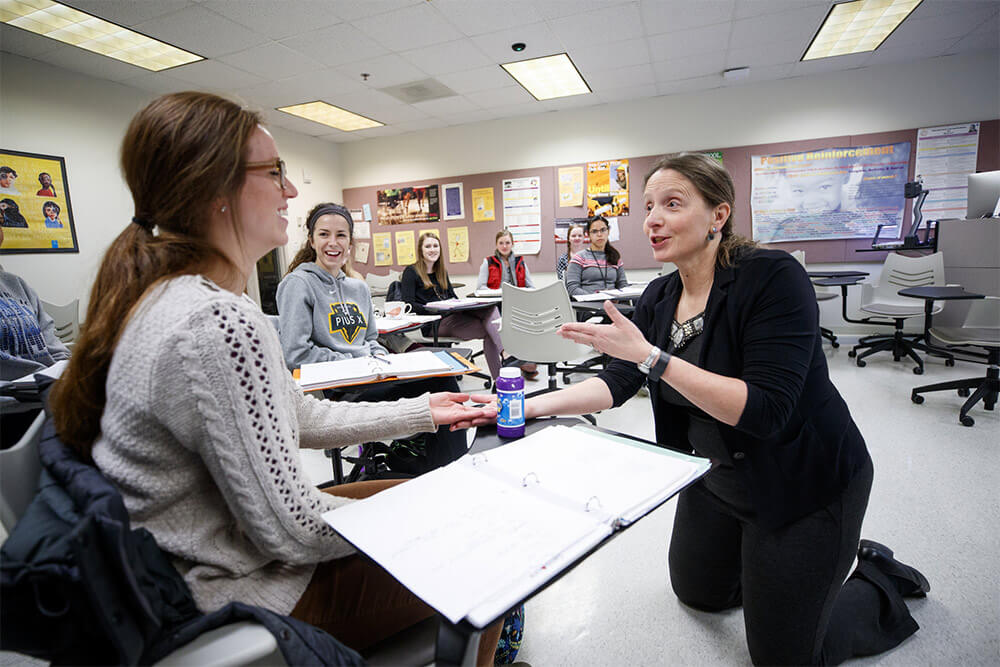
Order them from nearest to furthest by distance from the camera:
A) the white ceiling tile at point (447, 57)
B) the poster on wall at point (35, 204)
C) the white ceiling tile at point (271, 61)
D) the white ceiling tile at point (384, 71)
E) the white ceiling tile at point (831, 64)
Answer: the poster on wall at point (35, 204), the white ceiling tile at point (271, 61), the white ceiling tile at point (447, 57), the white ceiling tile at point (384, 71), the white ceiling tile at point (831, 64)

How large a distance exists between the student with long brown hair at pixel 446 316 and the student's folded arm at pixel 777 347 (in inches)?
125

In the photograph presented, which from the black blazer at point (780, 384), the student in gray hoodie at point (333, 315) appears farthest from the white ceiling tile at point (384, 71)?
the black blazer at point (780, 384)

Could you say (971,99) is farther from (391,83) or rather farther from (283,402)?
(283,402)

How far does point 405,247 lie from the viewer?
22.4 ft

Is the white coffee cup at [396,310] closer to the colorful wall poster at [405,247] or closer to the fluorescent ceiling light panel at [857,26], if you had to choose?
the colorful wall poster at [405,247]

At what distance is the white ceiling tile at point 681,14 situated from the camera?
344cm

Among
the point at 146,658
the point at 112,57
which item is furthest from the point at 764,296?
the point at 112,57

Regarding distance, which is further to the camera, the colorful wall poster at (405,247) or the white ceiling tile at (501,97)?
the colorful wall poster at (405,247)

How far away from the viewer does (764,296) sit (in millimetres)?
1081

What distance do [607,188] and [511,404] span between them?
5277mm

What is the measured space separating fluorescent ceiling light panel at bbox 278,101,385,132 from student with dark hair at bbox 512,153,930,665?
5.11 m

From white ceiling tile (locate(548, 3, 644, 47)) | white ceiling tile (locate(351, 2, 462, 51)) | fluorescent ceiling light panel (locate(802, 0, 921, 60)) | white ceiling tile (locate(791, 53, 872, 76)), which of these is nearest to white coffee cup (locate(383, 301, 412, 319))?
white ceiling tile (locate(351, 2, 462, 51))

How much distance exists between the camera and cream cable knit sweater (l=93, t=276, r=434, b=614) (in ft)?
2.07

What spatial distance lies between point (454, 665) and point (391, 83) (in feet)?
16.8
